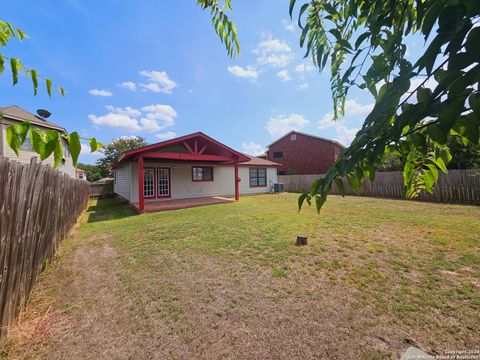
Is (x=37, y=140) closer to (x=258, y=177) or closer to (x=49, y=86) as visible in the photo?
(x=49, y=86)

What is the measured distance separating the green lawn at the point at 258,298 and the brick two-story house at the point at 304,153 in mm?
17418

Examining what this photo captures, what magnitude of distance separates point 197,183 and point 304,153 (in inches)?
555

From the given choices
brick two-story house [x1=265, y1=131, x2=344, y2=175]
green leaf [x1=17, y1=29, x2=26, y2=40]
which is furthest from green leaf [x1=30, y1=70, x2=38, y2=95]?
brick two-story house [x1=265, y1=131, x2=344, y2=175]

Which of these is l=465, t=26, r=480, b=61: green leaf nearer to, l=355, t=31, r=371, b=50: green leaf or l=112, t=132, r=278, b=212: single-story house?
l=355, t=31, r=371, b=50: green leaf

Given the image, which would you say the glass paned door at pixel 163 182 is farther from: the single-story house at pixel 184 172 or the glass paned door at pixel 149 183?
the glass paned door at pixel 149 183

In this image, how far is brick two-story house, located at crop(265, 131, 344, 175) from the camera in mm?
22156

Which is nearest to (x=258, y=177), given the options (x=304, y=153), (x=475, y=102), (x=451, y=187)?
(x=304, y=153)

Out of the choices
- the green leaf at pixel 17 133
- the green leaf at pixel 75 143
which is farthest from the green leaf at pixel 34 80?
the green leaf at pixel 75 143

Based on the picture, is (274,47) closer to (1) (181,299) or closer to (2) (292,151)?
(1) (181,299)

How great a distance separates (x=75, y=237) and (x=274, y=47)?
6.91 meters

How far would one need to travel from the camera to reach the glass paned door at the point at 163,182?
42.3 feet

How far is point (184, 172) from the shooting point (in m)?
13.8

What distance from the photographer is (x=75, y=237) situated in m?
5.96

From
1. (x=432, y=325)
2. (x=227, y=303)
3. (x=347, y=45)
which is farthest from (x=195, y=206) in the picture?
(x=347, y=45)
